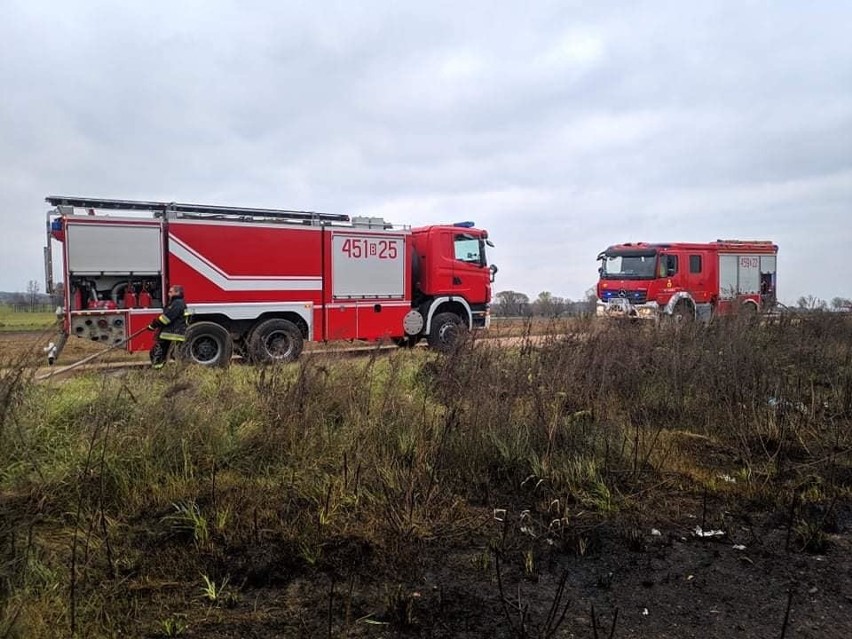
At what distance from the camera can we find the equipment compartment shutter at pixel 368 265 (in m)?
12.7

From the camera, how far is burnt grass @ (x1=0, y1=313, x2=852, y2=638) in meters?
2.84

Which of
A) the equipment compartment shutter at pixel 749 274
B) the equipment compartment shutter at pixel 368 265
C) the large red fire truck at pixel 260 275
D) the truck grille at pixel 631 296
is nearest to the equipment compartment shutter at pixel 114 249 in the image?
the large red fire truck at pixel 260 275

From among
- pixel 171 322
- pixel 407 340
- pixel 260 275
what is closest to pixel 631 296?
pixel 407 340

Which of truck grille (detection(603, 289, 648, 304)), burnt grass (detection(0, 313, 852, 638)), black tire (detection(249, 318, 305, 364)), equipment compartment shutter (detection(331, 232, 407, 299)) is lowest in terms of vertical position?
burnt grass (detection(0, 313, 852, 638))

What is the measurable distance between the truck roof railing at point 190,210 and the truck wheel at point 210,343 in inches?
81.2

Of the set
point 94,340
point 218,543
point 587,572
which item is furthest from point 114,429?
point 94,340

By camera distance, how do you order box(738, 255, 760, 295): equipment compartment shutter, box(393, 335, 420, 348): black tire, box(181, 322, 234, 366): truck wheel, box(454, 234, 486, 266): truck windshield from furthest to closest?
box(738, 255, 760, 295): equipment compartment shutter, box(454, 234, 486, 266): truck windshield, box(393, 335, 420, 348): black tire, box(181, 322, 234, 366): truck wheel

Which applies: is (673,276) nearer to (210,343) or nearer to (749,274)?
(749,274)

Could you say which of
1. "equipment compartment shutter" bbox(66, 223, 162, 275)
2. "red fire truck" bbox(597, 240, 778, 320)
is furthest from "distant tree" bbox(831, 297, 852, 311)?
"equipment compartment shutter" bbox(66, 223, 162, 275)

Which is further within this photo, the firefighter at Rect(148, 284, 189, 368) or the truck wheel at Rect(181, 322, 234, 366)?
the truck wheel at Rect(181, 322, 234, 366)

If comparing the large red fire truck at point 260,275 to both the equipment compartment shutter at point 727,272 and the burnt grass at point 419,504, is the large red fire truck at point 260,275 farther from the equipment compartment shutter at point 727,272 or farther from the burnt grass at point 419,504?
the equipment compartment shutter at point 727,272

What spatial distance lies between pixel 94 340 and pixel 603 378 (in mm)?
8575

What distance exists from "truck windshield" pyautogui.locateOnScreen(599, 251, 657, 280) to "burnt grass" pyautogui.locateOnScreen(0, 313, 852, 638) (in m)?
14.7

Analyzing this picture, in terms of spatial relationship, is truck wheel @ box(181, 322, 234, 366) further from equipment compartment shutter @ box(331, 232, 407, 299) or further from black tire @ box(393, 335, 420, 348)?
black tire @ box(393, 335, 420, 348)
